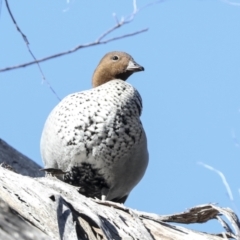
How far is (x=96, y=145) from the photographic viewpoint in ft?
14.3

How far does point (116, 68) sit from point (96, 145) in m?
1.12

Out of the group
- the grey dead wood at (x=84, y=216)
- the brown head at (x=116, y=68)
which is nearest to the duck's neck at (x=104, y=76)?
the brown head at (x=116, y=68)

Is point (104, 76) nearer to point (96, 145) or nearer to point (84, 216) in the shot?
point (96, 145)

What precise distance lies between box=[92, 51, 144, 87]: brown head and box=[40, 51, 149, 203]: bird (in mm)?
700

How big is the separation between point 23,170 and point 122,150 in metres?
0.72

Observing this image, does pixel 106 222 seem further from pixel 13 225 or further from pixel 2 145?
pixel 2 145

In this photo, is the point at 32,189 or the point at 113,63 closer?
the point at 32,189

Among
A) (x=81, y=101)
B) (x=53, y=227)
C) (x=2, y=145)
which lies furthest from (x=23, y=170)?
(x=53, y=227)

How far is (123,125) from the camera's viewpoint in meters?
4.47

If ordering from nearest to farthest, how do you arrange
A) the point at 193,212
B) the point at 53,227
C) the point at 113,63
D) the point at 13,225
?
1. the point at 13,225
2. the point at 53,227
3. the point at 193,212
4. the point at 113,63

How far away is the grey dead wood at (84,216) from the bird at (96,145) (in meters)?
1.33

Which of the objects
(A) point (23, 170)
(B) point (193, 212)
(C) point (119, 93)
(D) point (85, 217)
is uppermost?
(D) point (85, 217)

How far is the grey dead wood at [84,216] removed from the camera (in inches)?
96.1

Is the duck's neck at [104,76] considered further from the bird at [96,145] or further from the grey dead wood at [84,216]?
the grey dead wood at [84,216]
